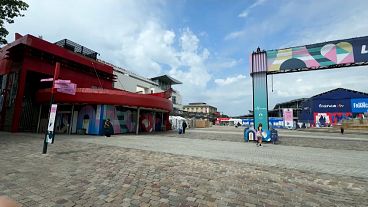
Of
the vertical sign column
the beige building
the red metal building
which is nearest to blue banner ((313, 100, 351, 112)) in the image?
the vertical sign column

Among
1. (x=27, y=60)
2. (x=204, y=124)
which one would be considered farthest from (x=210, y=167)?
(x=204, y=124)

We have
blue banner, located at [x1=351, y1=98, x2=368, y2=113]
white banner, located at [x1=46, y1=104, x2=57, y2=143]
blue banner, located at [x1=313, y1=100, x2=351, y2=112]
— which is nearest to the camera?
white banner, located at [x1=46, y1=104, x2=57, y2=143]

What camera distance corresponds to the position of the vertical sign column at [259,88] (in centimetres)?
1670

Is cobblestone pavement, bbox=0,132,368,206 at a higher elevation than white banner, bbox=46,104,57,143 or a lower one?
lower

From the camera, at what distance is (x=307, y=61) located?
15.7 meters

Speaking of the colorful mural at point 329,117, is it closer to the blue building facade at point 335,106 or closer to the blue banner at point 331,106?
the blue building facade at point 335,106

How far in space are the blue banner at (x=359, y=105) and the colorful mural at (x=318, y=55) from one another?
52.7 m

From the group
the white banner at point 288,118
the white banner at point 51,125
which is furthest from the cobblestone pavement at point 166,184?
the white banner at point 288,118

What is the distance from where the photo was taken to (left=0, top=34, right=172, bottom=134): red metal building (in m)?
18.7

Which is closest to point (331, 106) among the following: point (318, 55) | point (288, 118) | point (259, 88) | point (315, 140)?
point (288, 118)

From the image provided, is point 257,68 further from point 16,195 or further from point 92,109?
point 16,195

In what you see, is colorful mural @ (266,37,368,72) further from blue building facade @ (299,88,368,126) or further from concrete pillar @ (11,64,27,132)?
blue building facade @ (299,88,368,126)

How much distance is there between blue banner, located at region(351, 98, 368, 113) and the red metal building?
55.9 meters

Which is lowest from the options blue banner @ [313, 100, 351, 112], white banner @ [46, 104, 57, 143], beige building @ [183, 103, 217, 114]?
white banner @ [46, 104, 57, 143]
